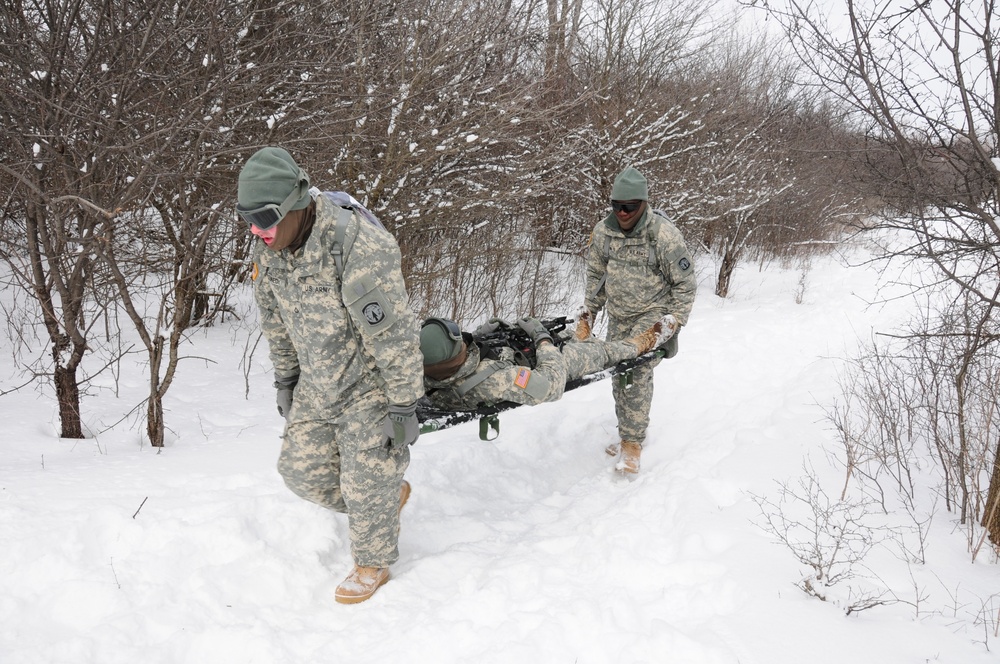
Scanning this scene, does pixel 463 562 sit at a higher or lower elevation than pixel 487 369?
lower

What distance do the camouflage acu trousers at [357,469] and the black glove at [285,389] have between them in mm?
157

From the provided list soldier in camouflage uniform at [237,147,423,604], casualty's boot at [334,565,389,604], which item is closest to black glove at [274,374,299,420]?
soldier in camouflage uniform at [237,147,423,604]

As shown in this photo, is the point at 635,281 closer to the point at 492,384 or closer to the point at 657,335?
the point at 657,335

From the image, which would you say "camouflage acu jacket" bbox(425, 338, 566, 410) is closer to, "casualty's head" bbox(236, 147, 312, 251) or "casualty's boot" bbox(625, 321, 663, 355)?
"casualty's boot" bbox(625, 321, 663, 355)

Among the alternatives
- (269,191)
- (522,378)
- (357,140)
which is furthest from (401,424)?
(357,140)

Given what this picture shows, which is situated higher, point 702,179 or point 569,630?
point 702,179

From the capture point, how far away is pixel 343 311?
247cm

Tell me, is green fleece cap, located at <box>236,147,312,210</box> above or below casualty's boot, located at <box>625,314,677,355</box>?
above

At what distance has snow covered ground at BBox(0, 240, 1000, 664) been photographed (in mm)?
2211

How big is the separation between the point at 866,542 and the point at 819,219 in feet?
42.7

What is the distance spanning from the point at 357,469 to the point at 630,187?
7.79 feet

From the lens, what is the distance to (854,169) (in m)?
3.34

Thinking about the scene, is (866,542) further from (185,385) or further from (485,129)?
(185,385)

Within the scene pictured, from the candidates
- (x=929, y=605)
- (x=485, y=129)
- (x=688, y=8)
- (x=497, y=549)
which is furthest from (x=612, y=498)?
(x=688, y=8)
